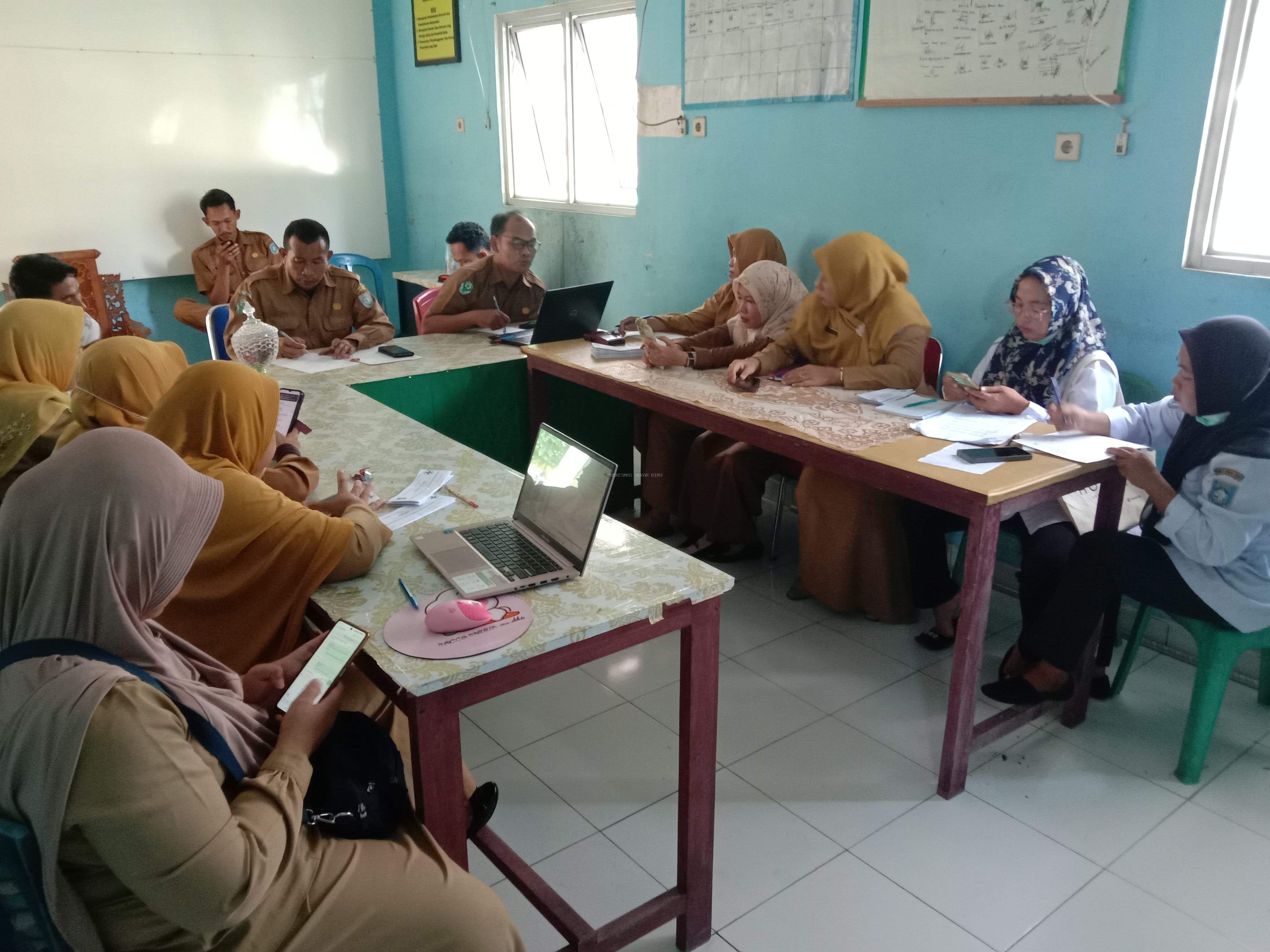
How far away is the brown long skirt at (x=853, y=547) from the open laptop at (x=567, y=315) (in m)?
1.15

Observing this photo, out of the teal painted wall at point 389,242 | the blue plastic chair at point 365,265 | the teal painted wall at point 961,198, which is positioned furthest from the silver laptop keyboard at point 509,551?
the teal painted wall at point 389,242

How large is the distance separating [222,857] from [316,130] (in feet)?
18.7

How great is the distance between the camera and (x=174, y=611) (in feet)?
5.19

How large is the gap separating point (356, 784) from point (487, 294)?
3.02m

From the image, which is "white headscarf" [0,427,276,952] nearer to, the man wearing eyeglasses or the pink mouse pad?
the pink mouse pad

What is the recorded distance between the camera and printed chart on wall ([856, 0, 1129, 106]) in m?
2.59

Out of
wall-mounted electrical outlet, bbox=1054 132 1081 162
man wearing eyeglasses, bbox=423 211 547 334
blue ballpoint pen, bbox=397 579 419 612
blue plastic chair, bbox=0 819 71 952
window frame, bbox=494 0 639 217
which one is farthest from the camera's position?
window frame, bbox=494 0 639 217

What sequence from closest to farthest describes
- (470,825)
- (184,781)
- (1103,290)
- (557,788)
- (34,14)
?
(184,781) < (470,825) < (557,788) < (1103,290) < (34,14)

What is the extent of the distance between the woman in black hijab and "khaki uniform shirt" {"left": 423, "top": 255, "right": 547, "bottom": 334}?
2.37 m

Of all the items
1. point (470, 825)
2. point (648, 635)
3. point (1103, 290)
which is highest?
point (1103, 290)

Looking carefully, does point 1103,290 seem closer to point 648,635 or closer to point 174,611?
point 648,635

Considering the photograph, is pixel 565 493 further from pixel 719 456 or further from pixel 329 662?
pixel 719 456

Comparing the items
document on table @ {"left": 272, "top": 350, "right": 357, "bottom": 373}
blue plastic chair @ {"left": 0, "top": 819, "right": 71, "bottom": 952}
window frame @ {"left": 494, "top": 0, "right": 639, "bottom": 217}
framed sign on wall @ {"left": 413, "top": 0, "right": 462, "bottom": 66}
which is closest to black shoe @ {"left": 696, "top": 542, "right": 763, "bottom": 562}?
document on table @ {"left": 272, "top": 350, "right": 357, "bottom": 373}

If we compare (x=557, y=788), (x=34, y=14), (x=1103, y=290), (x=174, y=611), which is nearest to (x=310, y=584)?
(x=174, y=611)
